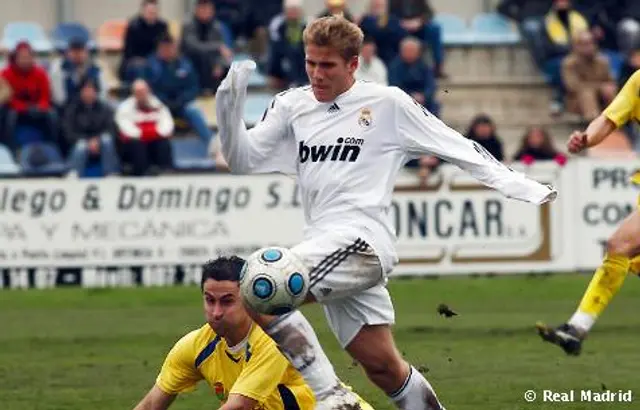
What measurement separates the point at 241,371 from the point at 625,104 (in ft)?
14.4

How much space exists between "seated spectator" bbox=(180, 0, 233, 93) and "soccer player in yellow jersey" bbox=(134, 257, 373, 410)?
15.2 meters

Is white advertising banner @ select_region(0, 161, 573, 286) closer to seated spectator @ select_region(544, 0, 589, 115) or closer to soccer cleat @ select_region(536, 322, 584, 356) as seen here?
seated spectator @ select_region(544, 0, 589, 115)

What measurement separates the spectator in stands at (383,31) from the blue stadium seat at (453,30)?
6.63ft

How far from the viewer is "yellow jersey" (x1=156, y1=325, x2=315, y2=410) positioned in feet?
28.2

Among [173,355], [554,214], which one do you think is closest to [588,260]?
[554,214]

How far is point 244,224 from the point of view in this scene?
67.5 ft

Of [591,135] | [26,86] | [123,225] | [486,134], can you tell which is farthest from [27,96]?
[591,135]

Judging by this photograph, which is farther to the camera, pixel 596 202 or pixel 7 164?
pixel 7 164

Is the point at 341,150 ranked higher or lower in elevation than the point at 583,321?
higher

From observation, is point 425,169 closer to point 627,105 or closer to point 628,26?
point 628,26

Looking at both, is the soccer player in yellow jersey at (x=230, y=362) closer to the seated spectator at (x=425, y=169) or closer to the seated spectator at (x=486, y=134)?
the seated spectator at (x=425, y=169)

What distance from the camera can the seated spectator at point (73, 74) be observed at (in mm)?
23422

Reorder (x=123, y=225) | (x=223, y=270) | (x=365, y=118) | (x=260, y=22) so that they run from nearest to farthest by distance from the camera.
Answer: (x=223, y=270) < (x=365, y=118) < (x=123, y=225) < (x=260, y=22)

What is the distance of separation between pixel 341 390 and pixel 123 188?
41.1ft
